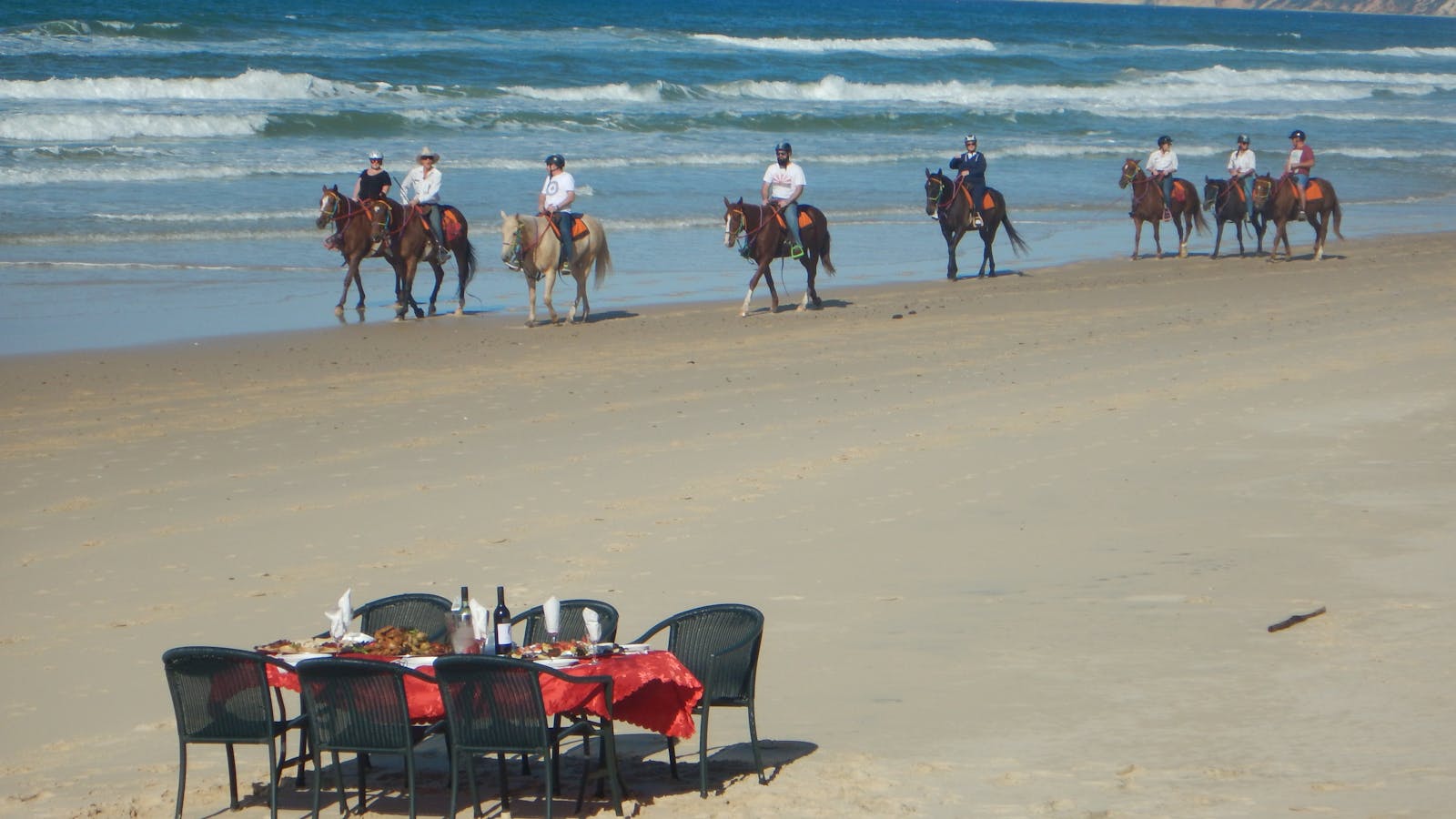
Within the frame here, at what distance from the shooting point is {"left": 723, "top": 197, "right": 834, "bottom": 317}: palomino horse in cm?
1953

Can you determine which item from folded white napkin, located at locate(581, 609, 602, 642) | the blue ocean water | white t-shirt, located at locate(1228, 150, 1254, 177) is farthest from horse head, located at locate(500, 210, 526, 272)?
folded white napkin, located at locate(581, 609, 602, 642)

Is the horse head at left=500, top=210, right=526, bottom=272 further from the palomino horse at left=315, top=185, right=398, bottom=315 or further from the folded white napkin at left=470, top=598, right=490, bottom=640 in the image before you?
the folded white napkin at left=470, top=598, right=490, bottom=640

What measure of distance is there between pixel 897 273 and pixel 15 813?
18086 millimetres

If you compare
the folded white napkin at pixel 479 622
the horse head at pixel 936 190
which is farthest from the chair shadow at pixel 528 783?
the horse head at pixel 936 190

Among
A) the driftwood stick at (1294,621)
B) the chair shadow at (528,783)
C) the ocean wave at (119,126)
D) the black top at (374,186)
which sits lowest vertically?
the chair shadow at (528,783)

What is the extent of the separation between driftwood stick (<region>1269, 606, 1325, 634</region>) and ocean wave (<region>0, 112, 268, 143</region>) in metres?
31.2

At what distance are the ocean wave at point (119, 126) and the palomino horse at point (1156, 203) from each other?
66.6 feet

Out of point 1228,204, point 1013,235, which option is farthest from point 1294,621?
point 1228,204

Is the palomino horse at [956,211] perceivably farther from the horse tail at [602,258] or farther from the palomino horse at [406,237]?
the palomino horse at [406,237]

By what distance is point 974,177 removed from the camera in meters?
22.9

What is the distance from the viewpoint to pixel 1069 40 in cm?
9056

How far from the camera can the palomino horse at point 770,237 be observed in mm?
19531

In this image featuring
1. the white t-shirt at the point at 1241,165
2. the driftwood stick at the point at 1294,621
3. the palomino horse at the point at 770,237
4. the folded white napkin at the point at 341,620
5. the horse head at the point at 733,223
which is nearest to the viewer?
the folded white napkin at the point at 341,620

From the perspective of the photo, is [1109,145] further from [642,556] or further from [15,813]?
[15,813]
